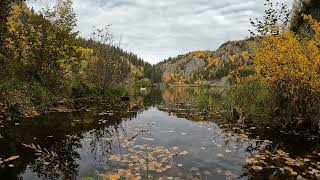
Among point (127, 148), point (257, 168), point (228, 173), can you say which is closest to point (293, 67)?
point (257, 168)

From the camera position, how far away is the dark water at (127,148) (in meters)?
7.33

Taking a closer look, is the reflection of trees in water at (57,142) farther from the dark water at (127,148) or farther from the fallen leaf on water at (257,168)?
the fallen leaf on water at (257,168)

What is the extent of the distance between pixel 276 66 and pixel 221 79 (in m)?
168

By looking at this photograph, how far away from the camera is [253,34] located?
14375 mm

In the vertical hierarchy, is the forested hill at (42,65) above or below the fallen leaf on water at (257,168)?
above

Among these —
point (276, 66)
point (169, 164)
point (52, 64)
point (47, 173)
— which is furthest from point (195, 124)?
point (52, 64)

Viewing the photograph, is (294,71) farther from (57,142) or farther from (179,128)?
(57,142)

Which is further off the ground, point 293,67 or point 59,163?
point 293,67

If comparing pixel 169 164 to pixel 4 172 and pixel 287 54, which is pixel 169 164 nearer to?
pixel 4 172

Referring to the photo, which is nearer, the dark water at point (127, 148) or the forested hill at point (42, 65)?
the dark water at point (127, 148)

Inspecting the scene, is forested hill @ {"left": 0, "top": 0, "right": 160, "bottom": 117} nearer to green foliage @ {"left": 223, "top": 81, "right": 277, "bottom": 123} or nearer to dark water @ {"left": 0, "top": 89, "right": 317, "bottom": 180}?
dark water @ {"left": 0, "top": 89, "right": 317, "bottom": 180}

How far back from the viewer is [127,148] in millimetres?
9562

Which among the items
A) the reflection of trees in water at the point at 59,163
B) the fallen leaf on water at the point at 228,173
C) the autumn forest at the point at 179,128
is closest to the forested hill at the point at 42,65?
the autumn forest at the point at 179,128

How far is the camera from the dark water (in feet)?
24.1
